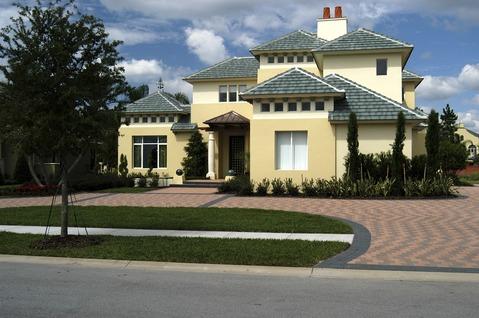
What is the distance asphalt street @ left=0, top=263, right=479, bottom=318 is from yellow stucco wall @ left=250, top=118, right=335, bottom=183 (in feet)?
49.1

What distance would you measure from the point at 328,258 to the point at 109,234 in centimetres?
552

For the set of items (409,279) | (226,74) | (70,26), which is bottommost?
(409,279)

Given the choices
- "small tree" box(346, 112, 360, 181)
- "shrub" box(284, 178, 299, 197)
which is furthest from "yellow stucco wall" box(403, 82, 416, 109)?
"shrub" box(284, 178, 299, 197)

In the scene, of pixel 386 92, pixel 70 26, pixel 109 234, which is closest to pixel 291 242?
pixel 109 234

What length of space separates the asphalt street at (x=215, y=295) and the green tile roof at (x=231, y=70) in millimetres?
26745

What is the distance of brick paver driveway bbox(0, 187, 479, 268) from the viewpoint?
984 centimetres

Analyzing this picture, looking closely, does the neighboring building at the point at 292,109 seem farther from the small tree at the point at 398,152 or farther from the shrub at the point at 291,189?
the small tree at the point at 398,152

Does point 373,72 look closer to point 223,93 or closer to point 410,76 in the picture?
point 410,76

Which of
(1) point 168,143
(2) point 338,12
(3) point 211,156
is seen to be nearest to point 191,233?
(3) point 211,156

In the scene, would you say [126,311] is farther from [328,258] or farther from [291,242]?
[291,242]

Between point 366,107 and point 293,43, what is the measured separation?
10527mm

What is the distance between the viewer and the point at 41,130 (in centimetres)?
1022

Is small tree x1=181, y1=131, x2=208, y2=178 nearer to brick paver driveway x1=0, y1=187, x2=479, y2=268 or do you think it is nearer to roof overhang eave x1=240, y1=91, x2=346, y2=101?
brick paver driveway x1=0, y1=187, x2=479, y2=268

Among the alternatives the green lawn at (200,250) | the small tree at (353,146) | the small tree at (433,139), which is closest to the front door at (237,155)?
the small tree at (353,146)
